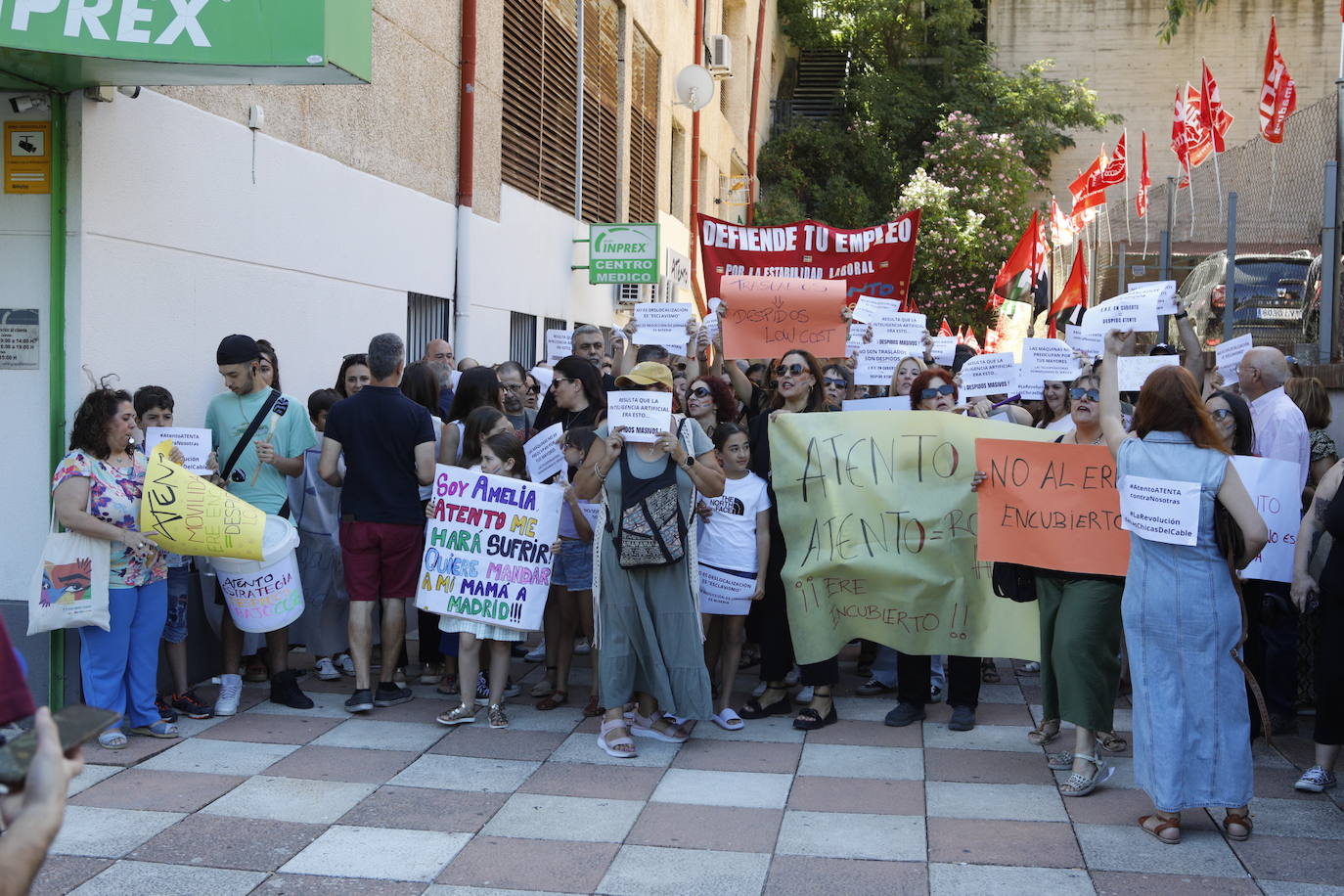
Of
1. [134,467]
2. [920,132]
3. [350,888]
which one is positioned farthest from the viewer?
[920,132]

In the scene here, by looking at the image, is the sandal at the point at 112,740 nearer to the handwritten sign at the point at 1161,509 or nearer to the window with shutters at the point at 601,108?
the handwritten sign at the point at 1161,509

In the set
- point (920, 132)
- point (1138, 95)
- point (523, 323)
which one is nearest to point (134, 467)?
point (523, 323)

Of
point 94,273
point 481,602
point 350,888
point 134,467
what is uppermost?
point 94,273

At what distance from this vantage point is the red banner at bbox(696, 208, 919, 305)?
1026cm

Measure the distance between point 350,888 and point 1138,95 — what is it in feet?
111

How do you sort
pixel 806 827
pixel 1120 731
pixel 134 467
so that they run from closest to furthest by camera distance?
1. pixel 806 827
2. pixel 134 467
3. pixel 1120 731

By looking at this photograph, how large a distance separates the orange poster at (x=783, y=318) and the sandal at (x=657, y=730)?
3.19 m

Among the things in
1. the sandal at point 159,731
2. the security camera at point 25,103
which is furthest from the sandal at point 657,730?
the security camera at point 25,103

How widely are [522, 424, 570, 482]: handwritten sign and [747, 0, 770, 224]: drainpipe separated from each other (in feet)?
76.8

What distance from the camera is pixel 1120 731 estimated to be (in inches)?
275

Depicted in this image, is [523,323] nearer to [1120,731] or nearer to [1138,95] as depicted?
[1120,731]

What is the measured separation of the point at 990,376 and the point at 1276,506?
6.60 ft

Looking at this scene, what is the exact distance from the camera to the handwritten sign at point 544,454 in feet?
23.6

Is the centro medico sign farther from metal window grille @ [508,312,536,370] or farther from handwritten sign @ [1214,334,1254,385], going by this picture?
handwritten sign @ [1214,334,1254,385]
